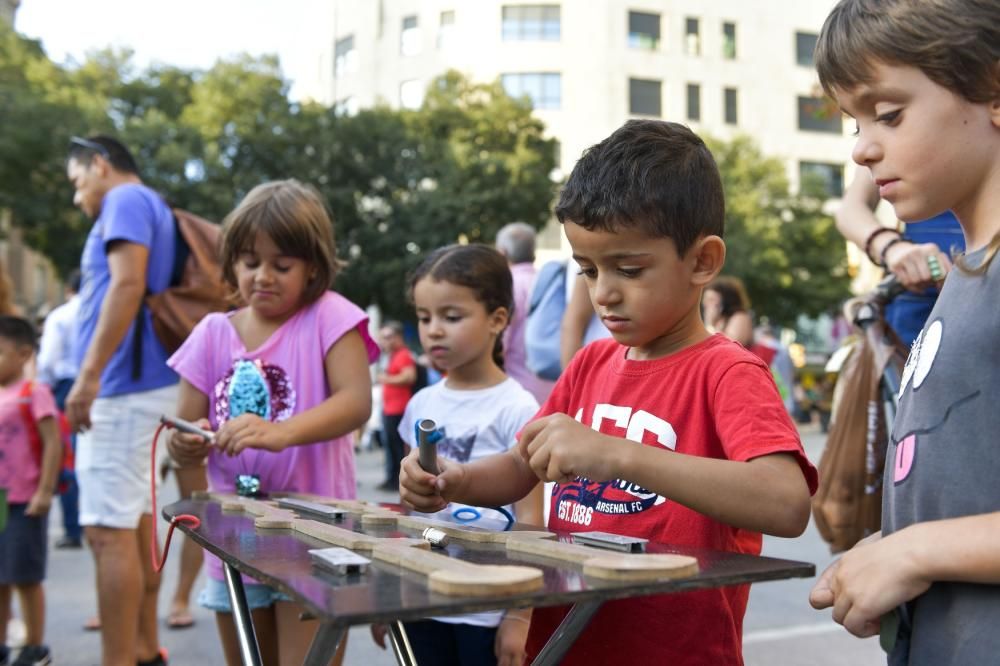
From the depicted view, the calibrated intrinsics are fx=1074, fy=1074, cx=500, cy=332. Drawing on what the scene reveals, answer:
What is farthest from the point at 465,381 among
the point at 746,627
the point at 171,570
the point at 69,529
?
the point at 69,529

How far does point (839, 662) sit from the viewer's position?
14.5ft

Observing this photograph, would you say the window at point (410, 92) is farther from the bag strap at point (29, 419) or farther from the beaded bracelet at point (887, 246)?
the beaded bracelet at point (887, 246)

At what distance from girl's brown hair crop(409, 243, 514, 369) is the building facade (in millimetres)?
39793

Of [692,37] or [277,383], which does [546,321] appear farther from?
[692,37]

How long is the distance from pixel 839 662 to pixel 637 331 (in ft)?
10.2

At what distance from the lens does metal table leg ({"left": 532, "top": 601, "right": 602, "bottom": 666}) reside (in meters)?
1.44

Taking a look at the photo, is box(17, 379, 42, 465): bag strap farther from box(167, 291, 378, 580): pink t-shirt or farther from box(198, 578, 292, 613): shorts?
box(198, 578, 292, 613): shorts

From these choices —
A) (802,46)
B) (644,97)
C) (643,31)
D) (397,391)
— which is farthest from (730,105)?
(397,391)

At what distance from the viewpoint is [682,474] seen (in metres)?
1.55

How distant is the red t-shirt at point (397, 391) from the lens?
40.0 feet

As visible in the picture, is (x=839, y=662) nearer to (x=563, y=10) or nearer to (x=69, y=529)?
(x=69, y=529)

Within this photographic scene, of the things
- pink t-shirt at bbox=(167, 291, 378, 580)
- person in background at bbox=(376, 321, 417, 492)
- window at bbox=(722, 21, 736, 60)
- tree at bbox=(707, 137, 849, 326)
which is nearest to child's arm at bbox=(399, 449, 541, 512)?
pink t-shirt at bbox=(167, 291, 378, 580)

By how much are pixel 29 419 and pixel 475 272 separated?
2.98 metres

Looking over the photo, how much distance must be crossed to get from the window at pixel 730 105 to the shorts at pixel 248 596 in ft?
156
